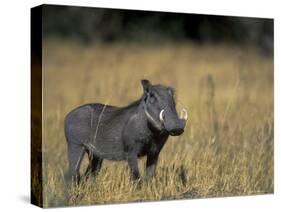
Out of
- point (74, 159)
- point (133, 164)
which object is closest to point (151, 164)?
point (133, 164)

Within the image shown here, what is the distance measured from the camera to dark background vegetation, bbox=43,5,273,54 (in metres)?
13.1

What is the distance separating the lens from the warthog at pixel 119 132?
42.4 feet

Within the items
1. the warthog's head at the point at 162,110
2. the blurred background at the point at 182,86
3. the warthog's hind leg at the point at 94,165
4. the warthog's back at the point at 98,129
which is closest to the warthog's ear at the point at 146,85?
the warthog's head at the point at 162,110

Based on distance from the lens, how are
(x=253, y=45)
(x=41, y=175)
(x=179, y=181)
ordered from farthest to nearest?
(x=253, y=45) → (x=179, y=181) → (x=41, y=175)

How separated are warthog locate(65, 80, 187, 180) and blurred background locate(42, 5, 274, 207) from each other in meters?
0.15

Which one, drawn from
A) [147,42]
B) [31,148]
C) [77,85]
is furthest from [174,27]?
[31,148]

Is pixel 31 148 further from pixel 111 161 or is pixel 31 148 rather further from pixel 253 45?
pixel 253 45

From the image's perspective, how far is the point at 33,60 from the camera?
42.2 feet

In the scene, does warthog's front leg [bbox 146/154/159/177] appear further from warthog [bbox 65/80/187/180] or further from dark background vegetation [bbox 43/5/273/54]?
dark background vegetation [bbox 43/5/273/54]

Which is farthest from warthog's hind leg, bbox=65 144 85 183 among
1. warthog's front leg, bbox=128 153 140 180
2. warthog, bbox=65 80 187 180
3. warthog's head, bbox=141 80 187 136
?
warthog's head, bbox=141 80 187 136

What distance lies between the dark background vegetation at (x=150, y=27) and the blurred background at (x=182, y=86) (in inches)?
0.5

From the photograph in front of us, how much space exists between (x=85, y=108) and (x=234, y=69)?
7.44ft

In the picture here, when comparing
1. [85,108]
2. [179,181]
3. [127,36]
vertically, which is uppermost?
[127,36]

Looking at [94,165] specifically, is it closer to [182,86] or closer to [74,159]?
[74,159]
